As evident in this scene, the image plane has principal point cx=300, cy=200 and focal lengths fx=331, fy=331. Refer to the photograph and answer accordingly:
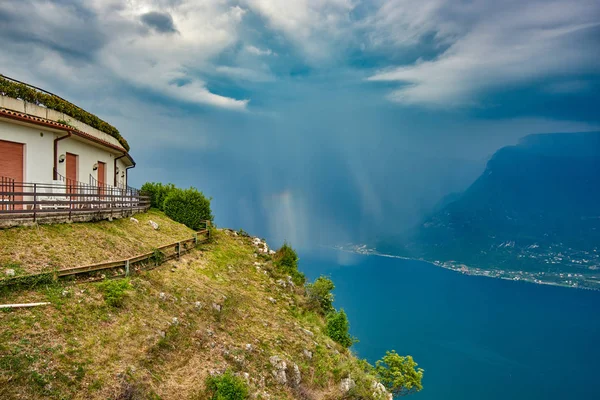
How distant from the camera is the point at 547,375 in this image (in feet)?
279

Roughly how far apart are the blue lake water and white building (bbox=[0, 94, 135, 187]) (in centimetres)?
7567

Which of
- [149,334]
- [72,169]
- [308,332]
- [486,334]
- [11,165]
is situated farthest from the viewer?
[486,334]

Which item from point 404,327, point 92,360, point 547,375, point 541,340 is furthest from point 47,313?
point 541,340

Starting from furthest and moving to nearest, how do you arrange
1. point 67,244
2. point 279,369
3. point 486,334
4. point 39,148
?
point 486,334, point 39,148, point 67,244, point 279,369

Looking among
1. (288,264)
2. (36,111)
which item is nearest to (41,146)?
(36,111)

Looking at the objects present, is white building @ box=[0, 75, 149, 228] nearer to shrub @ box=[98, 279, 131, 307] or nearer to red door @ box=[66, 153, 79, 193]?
red door @ box=[66, 153, 79, 193]

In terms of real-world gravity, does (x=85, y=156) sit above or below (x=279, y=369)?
above

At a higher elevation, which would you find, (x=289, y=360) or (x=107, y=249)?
(x=107, y=249)

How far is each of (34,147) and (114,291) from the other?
39.7 feet

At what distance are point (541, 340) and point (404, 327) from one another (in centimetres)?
4177

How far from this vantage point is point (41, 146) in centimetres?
1862

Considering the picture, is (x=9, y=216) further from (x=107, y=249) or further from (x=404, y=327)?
(x=404, y=327)

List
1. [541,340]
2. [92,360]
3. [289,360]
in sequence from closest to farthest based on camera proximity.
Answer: [92,360] → [289,360] → [541,340]

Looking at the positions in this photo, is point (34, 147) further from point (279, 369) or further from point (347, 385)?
point (347, 385)
